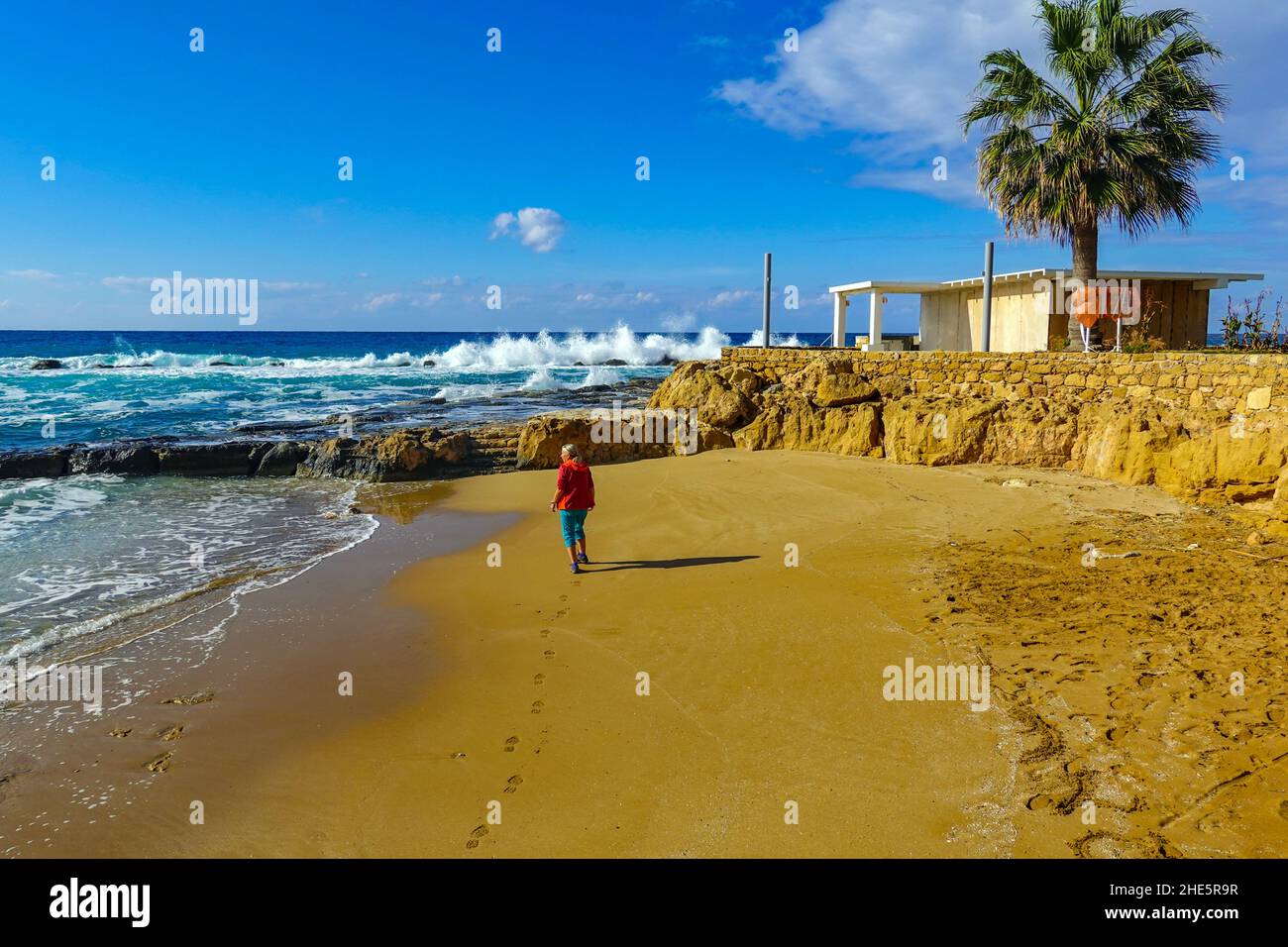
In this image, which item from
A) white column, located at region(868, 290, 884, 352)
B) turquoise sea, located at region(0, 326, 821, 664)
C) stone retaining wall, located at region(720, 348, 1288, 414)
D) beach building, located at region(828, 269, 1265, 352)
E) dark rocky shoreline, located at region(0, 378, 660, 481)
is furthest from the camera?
white column, located at region(868, 290, 884, 352)

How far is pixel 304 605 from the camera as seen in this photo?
7988 millimetres

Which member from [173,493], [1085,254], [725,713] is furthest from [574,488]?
[1085,254]

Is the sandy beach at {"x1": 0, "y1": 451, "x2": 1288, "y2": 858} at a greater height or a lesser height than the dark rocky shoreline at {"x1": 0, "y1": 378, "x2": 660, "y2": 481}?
lesser

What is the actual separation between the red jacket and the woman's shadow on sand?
0.75 m

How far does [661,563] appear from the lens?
9.00 metres

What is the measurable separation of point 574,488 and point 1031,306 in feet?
45.9

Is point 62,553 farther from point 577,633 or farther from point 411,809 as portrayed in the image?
point 411,809

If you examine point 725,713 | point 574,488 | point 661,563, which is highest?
point 574,488

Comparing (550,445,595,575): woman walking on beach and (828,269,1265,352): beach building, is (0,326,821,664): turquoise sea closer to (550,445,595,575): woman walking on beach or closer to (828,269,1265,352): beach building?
(550,445,595,575): woman walking on beach

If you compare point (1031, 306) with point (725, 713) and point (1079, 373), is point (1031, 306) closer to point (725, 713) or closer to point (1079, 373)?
point (1079, 373)

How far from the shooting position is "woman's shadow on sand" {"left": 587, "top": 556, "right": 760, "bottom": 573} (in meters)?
8.84

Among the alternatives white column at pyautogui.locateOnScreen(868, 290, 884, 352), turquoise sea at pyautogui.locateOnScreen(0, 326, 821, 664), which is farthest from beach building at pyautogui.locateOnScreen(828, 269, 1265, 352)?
turquoise sea at pyautogui.locateOnScreen(0, 326, 821, 664)
